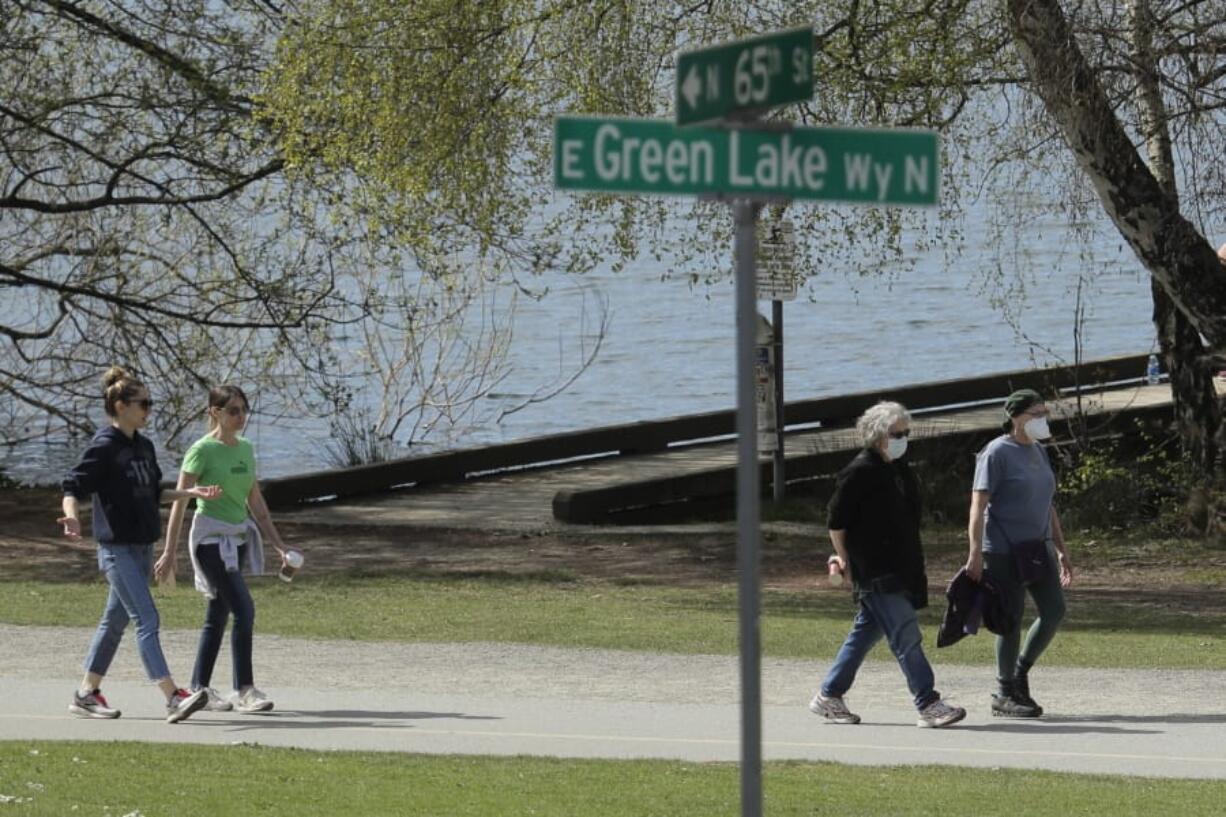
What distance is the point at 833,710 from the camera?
450 inches

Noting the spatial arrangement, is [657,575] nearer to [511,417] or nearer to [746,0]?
[746,0]

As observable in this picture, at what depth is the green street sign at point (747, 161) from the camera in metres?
5.52

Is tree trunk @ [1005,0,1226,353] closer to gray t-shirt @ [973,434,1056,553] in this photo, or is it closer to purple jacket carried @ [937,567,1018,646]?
gray t-shirt @ [973,434,1056,553]

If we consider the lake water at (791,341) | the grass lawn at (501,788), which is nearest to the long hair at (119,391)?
the grass lawn at (501,788)

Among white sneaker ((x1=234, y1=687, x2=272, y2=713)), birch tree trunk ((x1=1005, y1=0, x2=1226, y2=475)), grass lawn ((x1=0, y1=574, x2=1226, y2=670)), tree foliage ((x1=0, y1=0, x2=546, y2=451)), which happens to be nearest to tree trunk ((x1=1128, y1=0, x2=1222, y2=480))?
birch tree trunk ((x1=1005, y1=0, x2=1226, y2=475))

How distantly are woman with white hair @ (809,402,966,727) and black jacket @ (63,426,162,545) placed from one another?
334 cm

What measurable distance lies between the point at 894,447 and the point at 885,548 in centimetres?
49

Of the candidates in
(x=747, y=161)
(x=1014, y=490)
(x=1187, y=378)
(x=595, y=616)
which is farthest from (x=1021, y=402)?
(x=1187, y=378)

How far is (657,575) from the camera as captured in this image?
63.1ft

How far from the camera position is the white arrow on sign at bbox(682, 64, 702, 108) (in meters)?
5.54

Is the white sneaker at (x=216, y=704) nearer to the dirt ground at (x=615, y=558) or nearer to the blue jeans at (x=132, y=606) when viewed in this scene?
the blue jeans at (x=132, y=606)

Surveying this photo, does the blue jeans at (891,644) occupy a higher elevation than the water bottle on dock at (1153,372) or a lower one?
lower

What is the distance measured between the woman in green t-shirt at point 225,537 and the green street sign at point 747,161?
6123mm

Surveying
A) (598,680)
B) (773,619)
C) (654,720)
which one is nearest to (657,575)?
(773,619)
